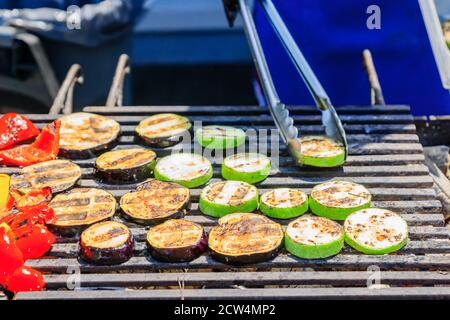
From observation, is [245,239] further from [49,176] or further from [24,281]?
[49,176]

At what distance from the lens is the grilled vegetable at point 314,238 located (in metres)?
2.86

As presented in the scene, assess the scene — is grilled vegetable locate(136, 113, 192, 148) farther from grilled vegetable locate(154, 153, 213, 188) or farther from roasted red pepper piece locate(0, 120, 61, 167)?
roasted red pepper piece locate(0, 120, 61, 167)

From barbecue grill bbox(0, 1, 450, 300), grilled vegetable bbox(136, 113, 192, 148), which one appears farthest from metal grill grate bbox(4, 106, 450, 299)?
grilled vegetable bbox(136, 113, 192, 148)

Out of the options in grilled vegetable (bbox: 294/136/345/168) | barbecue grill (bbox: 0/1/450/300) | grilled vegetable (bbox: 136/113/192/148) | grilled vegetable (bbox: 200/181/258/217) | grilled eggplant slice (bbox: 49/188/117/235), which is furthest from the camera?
grilled vegetable (bbox: 136/113/192/148)

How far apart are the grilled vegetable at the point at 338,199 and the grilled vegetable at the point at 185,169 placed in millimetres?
580

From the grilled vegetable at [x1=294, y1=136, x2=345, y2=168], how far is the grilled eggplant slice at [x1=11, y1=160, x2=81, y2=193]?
1.20 metres

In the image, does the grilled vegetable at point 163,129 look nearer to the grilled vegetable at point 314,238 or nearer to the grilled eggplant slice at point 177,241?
the grilled eggplant slice at point 177,241

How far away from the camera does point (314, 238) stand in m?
2.90

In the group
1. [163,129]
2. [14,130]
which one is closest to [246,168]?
[163,129]

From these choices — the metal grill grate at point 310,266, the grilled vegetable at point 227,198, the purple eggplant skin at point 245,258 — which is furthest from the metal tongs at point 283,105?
the purple eggplant skin at point 245,258

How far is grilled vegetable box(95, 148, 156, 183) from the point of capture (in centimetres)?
341

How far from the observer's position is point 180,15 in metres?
8.48
